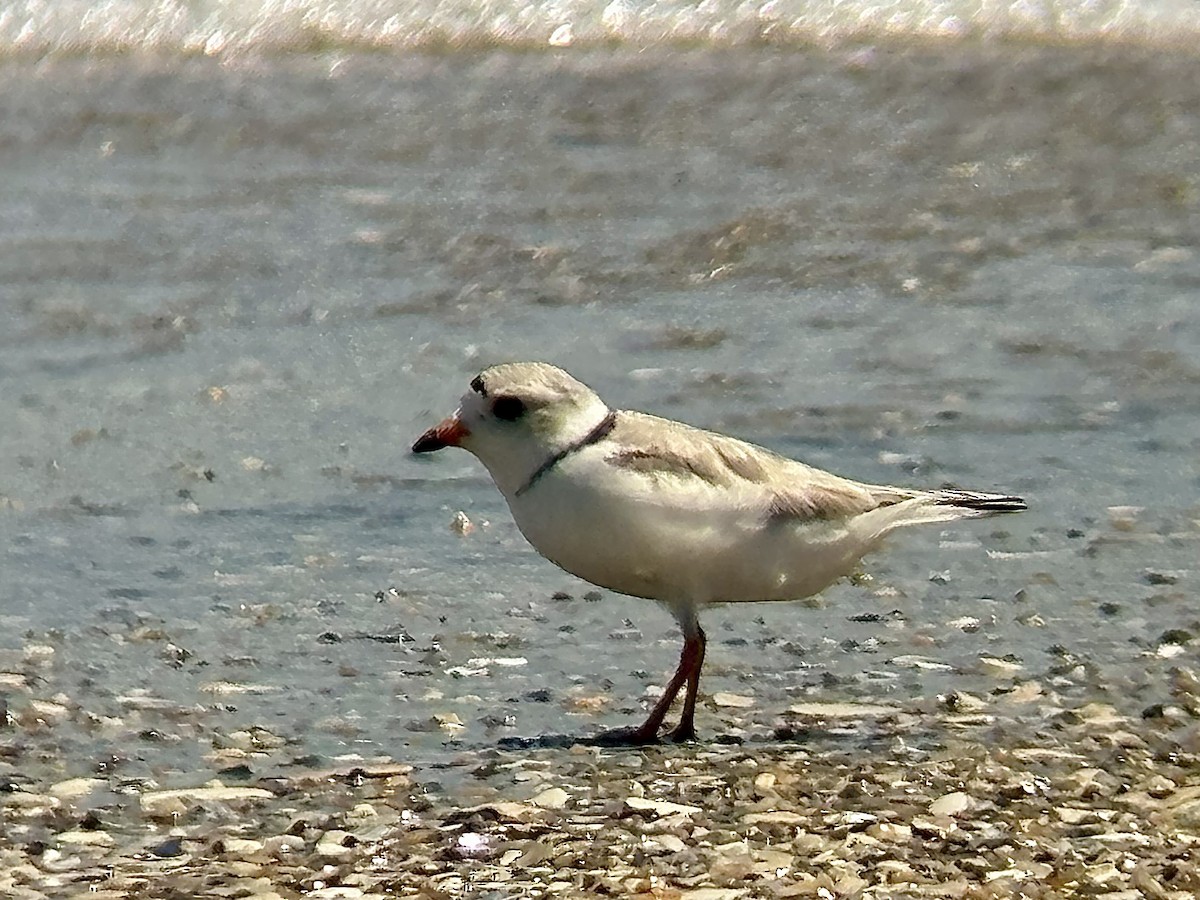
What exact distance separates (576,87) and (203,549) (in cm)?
675

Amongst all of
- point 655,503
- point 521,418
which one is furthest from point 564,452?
point 655,503

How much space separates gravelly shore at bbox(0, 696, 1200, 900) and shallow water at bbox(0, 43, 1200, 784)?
0.17 meters

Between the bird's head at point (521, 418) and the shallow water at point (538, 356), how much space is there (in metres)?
0.59

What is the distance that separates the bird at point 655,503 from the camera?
14.2 ft

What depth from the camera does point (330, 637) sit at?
5.21 metres

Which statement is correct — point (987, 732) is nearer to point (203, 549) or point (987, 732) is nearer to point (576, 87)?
point (203, 549)

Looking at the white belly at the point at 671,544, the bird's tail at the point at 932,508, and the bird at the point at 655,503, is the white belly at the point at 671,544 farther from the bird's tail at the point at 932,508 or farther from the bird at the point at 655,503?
the bird's tail at the point at 932,508

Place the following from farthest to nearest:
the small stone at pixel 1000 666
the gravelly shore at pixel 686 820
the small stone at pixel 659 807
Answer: the small stone at pixel 1000 666 → the small stone at pixel 659 807 → the gravelly shore at pixel 686 820

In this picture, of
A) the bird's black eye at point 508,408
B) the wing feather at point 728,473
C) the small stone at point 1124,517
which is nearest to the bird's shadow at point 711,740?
the wing feather at point 728,473

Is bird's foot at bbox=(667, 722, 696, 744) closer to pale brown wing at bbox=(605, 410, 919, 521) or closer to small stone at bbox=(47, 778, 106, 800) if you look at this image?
pale brown wing at bbox=(605, 410, 919, 521)

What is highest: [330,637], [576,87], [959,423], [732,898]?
[576,87]

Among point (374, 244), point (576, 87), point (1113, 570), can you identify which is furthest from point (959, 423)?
point (576, 87)

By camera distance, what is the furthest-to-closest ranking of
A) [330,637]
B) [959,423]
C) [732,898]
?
1. [959,423]
2. [330,637]
3. [732,898]

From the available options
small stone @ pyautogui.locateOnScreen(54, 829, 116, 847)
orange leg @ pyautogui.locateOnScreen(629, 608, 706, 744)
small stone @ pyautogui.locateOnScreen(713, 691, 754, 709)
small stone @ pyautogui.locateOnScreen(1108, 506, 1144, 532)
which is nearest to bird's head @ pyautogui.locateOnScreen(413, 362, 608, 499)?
orange leg @ pyautogui.locateOnScreen(629, 608, 706, 744)
